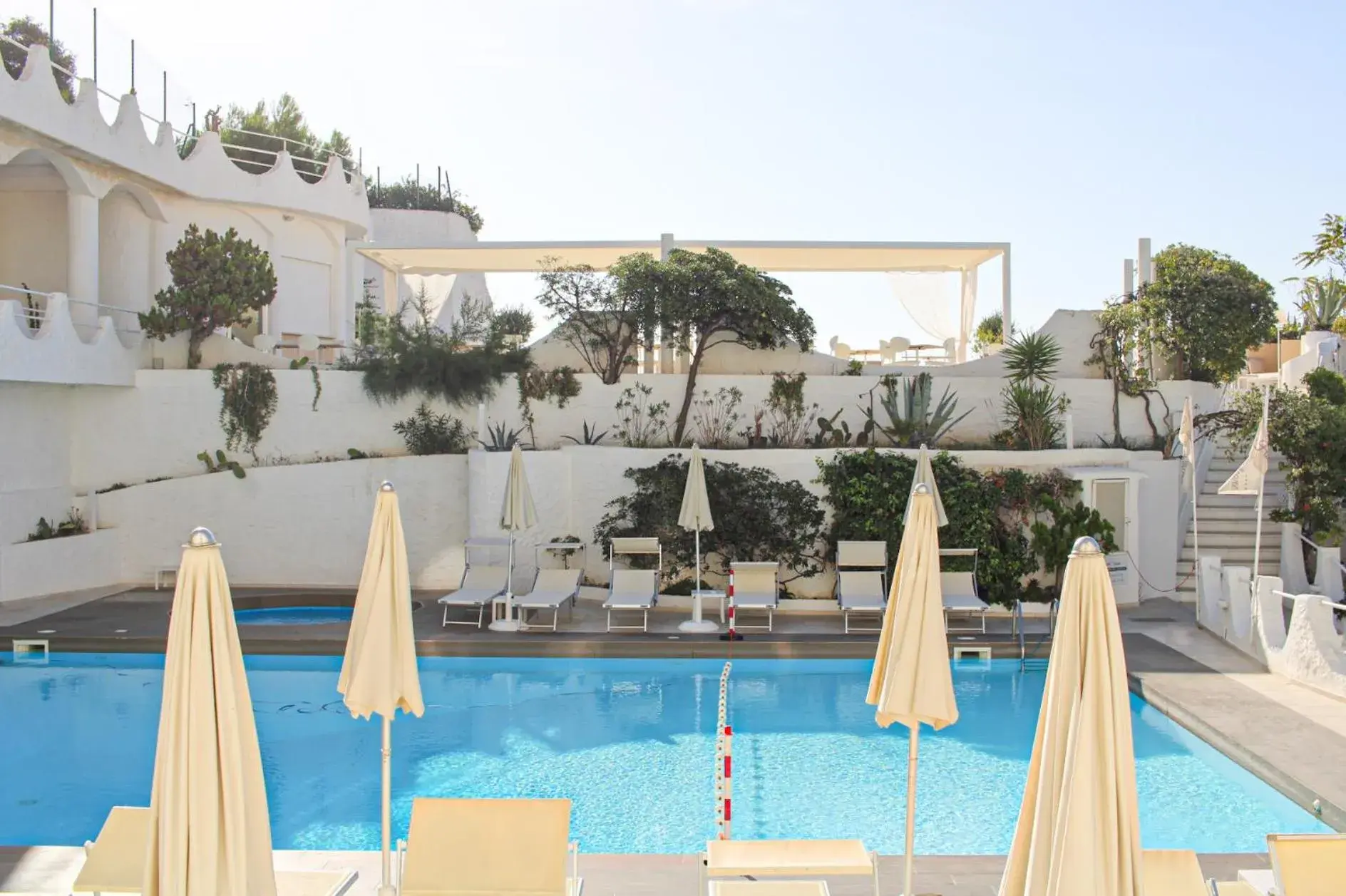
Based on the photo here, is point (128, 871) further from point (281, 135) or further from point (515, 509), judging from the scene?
point (281, 135)

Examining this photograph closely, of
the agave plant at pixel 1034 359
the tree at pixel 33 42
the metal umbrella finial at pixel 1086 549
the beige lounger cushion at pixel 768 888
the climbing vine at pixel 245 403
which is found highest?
the tree at pixel 33 42

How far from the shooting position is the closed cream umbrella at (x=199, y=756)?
4520mm

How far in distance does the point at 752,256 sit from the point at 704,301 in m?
3.14

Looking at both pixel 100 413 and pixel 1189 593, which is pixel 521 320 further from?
pixel 1189 593

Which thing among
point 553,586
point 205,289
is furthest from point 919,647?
point 205,289

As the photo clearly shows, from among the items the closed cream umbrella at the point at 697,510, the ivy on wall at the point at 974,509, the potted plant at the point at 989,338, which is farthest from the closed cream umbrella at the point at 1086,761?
the potted plant at the point at 989,338

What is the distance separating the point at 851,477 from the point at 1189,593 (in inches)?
202

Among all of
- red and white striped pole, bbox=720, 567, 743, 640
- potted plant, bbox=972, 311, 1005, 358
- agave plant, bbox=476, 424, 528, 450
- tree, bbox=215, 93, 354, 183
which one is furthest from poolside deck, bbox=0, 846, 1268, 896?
A: tree, bbox=215, 93, 354, 183

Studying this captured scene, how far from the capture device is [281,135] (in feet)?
105

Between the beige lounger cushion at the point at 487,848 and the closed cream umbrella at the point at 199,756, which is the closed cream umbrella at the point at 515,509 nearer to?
the beige lounger cushion at the point at 487,848

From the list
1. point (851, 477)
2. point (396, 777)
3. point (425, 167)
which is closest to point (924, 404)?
point (851, 477)

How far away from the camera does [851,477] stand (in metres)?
15.2

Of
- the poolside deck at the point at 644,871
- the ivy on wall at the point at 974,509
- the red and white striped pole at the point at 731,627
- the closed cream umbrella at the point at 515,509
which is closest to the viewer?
the poolside deck at the point at 644,871

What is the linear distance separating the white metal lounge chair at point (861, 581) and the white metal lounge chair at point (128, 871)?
8.38m
